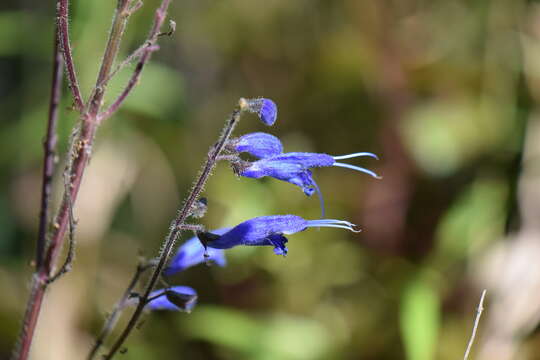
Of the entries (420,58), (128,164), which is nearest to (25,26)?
(128,164)

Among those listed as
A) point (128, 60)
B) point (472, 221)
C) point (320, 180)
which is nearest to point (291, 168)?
point (128, 60)

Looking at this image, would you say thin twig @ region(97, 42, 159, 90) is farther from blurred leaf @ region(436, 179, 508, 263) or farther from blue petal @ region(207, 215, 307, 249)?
blurred leaf @ region(436, 179, 508, 263)

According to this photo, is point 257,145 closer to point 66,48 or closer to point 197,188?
point 197,188

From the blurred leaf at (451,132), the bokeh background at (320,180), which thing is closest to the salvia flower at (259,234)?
the bokeh background at (320,180)

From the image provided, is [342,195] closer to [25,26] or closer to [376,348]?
[376,348]

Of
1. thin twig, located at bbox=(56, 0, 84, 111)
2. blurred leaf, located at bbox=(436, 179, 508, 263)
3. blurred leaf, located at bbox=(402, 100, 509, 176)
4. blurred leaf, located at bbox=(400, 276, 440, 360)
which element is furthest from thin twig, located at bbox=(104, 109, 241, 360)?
blurred leaf, located at bbox=(402, 100, 509, 176)

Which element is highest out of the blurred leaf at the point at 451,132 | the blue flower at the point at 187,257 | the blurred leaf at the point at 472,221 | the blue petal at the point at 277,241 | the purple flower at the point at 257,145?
the blurred leaf at the point at 451,132

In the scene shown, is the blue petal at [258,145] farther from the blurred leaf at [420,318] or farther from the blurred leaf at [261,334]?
the blurred leaf at [261,334]
